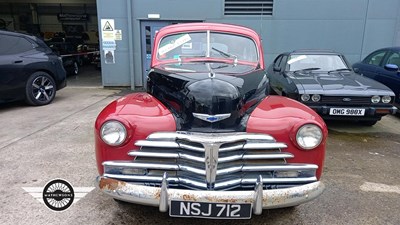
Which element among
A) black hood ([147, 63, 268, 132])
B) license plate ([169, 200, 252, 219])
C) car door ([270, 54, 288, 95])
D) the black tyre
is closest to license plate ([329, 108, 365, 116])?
car door ([270, 54, 288, 95])

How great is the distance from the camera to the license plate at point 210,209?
2.33m

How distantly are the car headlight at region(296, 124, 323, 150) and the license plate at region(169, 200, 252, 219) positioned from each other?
677 mm

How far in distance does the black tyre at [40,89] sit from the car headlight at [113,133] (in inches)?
225

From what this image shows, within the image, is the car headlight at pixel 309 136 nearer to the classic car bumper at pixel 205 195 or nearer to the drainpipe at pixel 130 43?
the classic car bumper at pixel 205 195

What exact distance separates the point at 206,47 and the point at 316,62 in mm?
3739

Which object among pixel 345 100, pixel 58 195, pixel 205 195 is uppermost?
pixel 345 100

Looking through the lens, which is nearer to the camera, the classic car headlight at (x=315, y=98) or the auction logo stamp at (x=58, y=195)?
the auction logo stamp at (x=58, y=195)

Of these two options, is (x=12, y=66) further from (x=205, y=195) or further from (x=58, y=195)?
(x=205, y=195)

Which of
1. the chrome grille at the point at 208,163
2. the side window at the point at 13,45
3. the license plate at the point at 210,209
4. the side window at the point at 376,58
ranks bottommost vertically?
the license plate at the point at 210,209

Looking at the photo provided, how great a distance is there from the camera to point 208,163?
242cm

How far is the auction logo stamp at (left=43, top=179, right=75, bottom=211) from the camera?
3141mm

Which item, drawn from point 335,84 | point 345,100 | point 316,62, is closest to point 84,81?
point 316,62

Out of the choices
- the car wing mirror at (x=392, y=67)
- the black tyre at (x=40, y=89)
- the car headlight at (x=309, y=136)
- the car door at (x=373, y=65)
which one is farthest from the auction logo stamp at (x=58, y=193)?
the car door at (x=373, y=65)

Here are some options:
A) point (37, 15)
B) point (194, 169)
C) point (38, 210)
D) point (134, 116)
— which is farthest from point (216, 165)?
point (37, 15)
